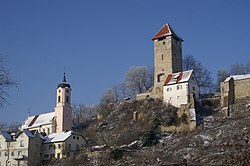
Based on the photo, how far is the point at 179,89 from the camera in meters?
54.3

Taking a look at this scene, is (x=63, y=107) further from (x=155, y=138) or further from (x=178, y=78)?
(x=155, y=138)

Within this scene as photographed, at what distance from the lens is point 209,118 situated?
50.0 metres

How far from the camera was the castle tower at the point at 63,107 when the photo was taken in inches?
2739

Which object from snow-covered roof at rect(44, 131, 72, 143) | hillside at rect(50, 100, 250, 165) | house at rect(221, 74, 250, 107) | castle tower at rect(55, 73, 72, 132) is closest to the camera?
hillside at rect(50, 100, 250, 165)

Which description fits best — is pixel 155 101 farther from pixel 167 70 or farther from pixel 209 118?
pixel 209 118

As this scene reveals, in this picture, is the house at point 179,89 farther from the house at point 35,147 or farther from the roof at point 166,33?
the house at point 35,147

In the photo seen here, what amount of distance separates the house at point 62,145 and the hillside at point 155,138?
1858 millimetres

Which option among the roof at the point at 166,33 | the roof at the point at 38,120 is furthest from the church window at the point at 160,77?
the roof at the point at 38,120

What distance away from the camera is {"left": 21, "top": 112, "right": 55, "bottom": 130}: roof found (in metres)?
71.1

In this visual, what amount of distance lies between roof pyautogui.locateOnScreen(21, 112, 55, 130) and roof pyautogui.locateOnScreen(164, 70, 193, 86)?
23411 mm

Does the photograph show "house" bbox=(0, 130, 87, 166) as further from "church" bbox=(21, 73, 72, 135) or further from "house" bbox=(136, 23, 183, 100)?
"house" bbox=(136, 23, 183, 100)

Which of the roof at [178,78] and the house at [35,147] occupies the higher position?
the roof at [178,78]

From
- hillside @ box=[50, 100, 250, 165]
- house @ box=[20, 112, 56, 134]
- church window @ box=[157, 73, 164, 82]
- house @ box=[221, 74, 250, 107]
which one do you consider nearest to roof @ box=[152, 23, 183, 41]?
church window @ box=[157, 73, 164, 82]

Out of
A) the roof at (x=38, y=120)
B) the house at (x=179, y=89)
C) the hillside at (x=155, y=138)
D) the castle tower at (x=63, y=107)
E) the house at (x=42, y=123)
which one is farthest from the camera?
the roof at (x=38, y=120)
